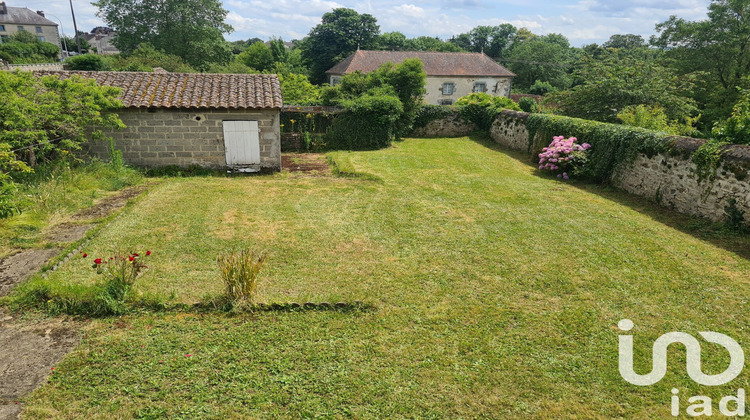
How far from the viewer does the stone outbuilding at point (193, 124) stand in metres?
12.1

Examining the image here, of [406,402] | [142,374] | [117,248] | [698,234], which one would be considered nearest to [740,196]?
[698,234]

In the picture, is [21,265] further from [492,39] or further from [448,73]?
[492,39]

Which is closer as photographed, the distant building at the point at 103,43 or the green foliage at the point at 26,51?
the green foliage at the point at 26,51

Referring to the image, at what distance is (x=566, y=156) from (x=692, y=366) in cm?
944

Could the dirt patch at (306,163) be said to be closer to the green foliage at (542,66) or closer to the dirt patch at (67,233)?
the dirt patch at (67,233)

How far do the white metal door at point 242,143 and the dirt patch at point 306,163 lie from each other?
1.25 meters

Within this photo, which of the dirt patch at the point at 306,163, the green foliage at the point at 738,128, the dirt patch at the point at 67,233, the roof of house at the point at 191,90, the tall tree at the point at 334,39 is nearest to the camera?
the dirt patch at the point at 67,233

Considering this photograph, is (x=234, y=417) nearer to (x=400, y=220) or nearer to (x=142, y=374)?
(x=142, y=374)

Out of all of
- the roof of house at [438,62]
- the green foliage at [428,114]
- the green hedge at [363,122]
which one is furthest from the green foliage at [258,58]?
the green hedge at [363,122]

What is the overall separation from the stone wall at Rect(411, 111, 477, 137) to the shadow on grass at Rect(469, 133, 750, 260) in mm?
9527

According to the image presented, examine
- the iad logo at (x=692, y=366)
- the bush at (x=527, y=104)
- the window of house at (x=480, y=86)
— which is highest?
the window of house at (x=480, y=86)

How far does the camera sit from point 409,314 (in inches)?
207

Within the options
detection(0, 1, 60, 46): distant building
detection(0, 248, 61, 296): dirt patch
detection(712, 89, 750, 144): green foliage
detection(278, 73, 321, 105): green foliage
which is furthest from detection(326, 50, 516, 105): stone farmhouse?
detection(0, 1, 60, 46): distant building

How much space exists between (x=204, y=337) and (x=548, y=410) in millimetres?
3684
